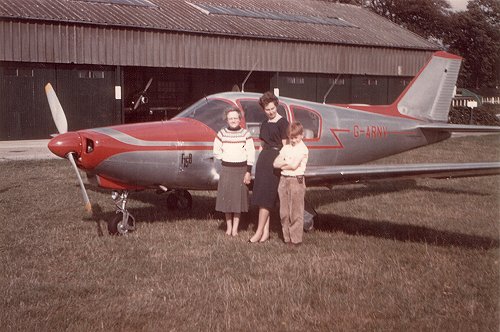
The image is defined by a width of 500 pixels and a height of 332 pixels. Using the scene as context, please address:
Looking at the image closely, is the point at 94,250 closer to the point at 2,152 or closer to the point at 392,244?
the point at 392,244

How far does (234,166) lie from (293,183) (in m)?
0.89

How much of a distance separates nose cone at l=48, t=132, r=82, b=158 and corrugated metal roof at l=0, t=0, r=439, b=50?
58.6 ft

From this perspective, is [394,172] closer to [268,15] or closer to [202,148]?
[202,148]

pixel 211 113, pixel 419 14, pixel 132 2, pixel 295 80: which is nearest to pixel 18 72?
pixel 132 2

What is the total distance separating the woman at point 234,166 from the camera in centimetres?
869

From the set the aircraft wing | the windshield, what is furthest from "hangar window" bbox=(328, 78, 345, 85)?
the aircraft wing

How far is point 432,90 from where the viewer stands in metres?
13.0

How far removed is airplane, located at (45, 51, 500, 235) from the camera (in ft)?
26.8

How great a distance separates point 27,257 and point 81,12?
68.1 ft

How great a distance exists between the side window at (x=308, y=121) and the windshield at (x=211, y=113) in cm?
127

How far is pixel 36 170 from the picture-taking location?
16250 millimetres

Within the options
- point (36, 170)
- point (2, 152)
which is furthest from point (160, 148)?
point (2, 152)

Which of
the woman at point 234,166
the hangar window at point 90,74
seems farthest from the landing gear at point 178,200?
the hangar window at point 90,74

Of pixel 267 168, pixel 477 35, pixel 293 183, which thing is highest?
pixel 477 35
